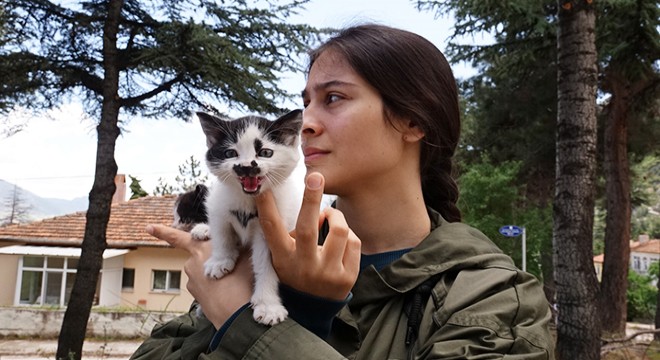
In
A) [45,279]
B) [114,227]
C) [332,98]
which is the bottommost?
[45,279]

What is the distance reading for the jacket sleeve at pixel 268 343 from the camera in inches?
51.8

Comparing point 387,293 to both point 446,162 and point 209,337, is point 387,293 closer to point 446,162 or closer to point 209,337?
point 209,337

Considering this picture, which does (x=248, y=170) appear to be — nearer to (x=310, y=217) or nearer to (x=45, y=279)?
(x=310, y=217)

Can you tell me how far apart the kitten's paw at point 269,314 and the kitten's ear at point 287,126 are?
54cm

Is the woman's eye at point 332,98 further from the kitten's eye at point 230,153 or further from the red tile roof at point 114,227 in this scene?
the red tile roof at point 114,227

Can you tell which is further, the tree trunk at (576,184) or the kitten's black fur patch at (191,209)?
the tree trunk at (576,184)

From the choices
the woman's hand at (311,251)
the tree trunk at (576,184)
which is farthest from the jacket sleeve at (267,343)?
the tree trunk at (576,184)

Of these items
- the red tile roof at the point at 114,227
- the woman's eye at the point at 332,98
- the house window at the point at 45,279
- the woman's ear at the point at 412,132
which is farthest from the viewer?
the house window at the point at 45,279

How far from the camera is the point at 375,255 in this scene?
6.39 feet

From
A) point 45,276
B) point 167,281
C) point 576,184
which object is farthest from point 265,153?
point 45,276

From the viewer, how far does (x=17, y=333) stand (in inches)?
611

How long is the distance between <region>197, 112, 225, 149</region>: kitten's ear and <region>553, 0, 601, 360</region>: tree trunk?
429 centimetres

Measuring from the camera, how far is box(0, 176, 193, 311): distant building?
16984 millimetres

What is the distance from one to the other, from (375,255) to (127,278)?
60.3 ft
